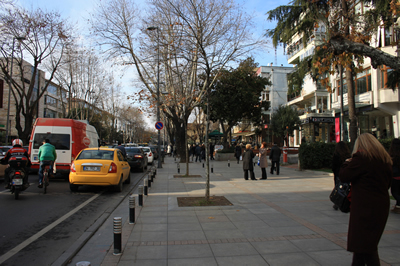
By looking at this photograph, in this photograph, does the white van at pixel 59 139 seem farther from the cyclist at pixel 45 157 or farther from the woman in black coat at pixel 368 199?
the woman in black coat at pixel 368 199

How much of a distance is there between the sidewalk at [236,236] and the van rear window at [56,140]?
241 inches

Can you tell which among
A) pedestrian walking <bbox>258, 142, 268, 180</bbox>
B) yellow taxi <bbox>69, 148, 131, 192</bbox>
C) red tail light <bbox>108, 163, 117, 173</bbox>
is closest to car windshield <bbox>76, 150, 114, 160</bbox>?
yellow taxi <bbox>69, 148, 131, 192</bbox>

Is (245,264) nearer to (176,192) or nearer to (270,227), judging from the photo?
(270,227)

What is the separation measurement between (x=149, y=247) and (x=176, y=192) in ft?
18.5

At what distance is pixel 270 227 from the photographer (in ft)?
19.5

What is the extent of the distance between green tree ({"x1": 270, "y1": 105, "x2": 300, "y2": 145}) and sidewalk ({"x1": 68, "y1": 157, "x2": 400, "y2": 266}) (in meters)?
29.8

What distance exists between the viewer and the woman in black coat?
10.1ft

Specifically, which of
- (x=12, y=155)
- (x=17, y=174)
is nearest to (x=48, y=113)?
(x=12, y=155)

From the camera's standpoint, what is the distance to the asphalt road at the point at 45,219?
4707 mm

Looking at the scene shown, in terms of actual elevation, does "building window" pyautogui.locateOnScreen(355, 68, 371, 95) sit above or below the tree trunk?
above

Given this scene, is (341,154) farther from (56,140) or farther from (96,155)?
(56,140)

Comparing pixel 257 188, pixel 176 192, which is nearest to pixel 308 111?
pixel 257 188

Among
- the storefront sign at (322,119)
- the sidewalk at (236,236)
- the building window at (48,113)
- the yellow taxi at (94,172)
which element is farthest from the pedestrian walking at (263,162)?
the building window at (48,113)

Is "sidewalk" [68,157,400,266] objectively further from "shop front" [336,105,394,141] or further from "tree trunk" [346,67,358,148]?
"shop front" [336,105,394,141]
